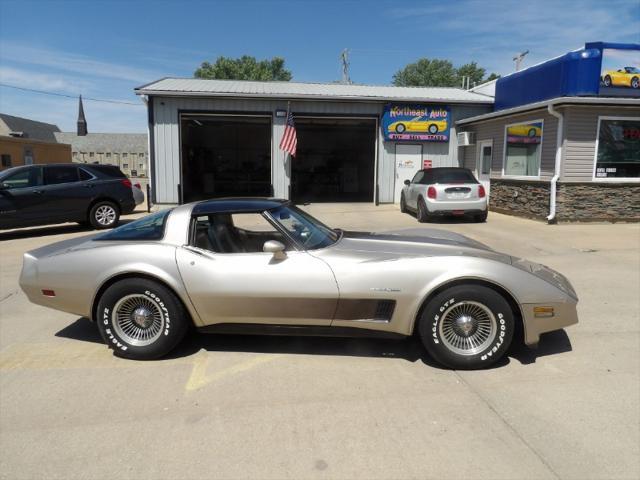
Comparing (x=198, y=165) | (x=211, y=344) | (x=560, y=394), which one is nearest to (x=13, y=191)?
(x=211, y=344)

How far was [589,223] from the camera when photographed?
12195 mm

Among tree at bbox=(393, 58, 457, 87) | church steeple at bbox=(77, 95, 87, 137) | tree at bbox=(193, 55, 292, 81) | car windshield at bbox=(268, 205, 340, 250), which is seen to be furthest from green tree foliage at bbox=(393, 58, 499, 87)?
car windshield at bbox=(268, 205, 340, 250)

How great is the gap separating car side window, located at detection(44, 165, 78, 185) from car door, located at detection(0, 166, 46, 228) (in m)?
0.16

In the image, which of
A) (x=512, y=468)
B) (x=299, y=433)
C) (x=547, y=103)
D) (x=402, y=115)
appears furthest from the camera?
(x=402, y=115)

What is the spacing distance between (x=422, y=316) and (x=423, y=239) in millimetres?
933

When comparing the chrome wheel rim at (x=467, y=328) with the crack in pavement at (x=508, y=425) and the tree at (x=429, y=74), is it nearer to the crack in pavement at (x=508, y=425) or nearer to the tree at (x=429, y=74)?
the crack in pavement at (x=508, y=425)

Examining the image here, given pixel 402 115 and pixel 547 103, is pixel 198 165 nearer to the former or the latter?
pixel 402 115

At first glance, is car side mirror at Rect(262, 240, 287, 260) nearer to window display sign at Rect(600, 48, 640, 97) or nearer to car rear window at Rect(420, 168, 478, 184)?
car rear window at Rect(420, 168, 478, 184)

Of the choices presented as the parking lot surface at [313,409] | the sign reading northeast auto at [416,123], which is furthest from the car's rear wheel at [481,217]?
the parking lot surface at [313,409]

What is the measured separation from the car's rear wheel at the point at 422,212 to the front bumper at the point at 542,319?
8900 millimetres

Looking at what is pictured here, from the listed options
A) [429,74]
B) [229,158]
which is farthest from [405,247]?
[429,74]

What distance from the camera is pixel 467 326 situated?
3727 mm

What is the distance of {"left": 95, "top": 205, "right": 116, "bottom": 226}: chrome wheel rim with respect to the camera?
38.8 feet

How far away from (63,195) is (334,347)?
9323 millimetres
